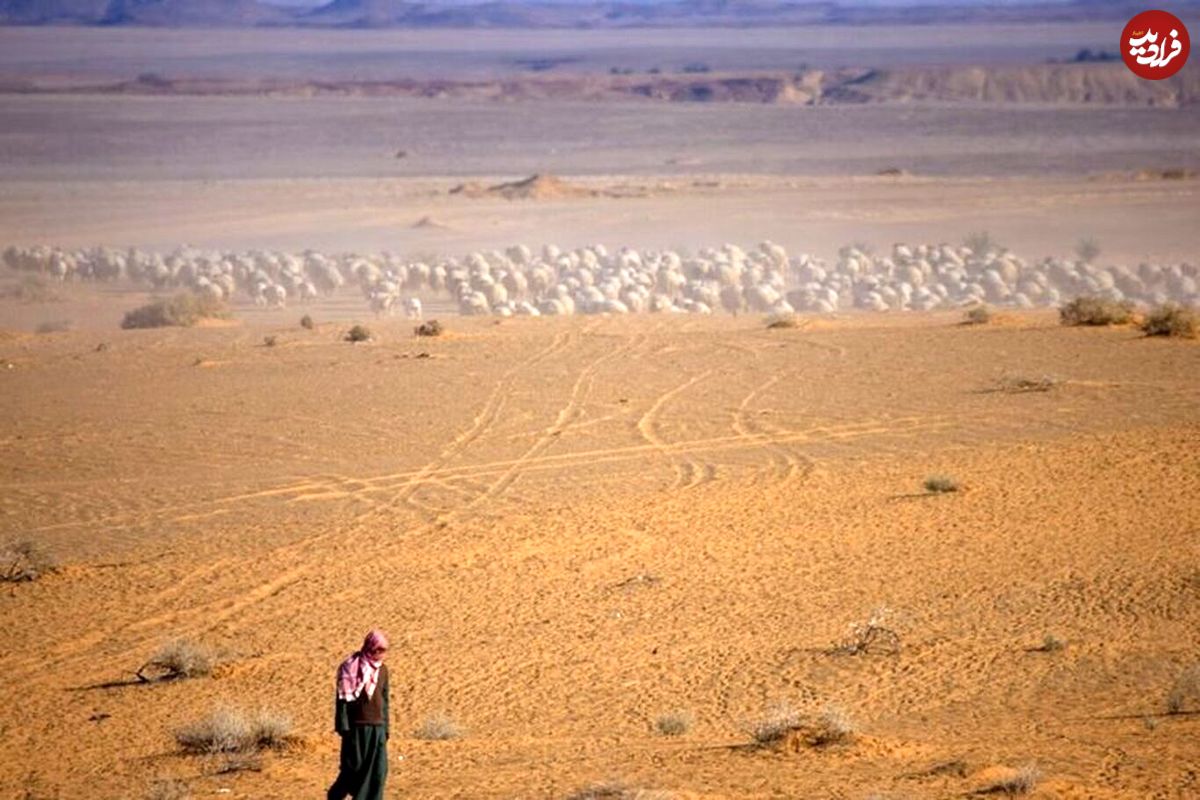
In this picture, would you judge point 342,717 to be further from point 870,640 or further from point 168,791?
point 870,640

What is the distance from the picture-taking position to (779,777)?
29.9 feet

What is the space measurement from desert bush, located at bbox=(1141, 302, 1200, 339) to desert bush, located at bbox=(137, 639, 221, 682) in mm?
17002

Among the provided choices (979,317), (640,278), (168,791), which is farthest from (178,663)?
→ (640,278)

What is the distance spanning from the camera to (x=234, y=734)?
1000 cm

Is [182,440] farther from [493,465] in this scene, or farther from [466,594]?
[466,594]

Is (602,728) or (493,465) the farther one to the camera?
(493,465)

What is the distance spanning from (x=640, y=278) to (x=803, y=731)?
28.1m

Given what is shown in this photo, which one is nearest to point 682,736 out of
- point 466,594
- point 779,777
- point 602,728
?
point 602,728

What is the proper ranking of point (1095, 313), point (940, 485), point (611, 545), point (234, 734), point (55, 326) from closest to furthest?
point (234, 734)
point (611, 545)
point (940, 485)
point (1095, 313)
point (55, 326)

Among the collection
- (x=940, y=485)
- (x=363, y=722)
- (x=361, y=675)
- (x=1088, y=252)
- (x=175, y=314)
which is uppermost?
(x=175, y=314)

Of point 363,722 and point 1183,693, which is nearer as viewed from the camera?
point 363,722

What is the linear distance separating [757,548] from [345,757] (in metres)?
7.28

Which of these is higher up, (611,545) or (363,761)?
(363,761)

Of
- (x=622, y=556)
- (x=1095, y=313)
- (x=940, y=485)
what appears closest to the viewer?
(x=622, y=556)
